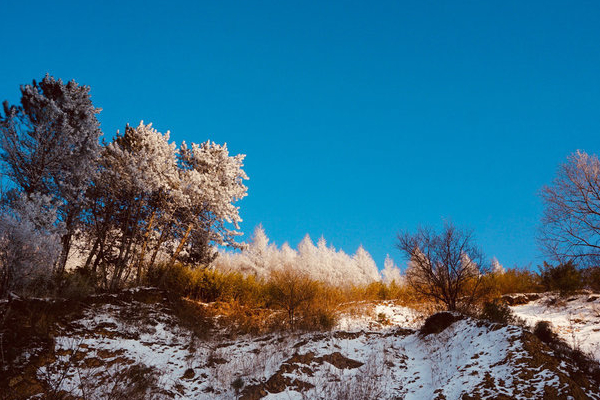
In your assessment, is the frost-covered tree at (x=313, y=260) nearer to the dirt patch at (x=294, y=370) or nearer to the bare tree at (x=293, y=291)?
the bare tree at (x=293, y=291)

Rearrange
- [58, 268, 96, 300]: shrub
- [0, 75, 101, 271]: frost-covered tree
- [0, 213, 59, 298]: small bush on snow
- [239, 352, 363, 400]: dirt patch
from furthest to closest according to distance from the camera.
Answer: [0, 75, 101, 271]: frost-covered tree, [58, 268, 96, 300]: shrub, [0, 213, 59, 298]: small bush on snow, [239, 352, 363, 400]: dirt patch

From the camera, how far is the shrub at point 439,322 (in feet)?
33.3

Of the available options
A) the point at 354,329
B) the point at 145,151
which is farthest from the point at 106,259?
the point at 354,329

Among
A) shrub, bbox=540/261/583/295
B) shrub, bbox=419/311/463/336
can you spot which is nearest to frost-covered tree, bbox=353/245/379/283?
shrub, bbox=540/261/583/295

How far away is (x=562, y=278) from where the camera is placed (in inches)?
535

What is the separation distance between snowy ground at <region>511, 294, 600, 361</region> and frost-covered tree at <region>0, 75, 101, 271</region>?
16293 mm

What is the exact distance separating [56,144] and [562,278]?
21.0 metres

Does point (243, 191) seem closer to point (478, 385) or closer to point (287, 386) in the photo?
point (287, 386)

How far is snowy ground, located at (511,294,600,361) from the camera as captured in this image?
26.7 ft

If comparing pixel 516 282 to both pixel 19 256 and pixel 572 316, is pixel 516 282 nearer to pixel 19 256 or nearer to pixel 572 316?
pixel 572 316

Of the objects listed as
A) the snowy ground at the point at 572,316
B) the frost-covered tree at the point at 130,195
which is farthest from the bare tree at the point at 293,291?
the snowy ground at the point at 572,316

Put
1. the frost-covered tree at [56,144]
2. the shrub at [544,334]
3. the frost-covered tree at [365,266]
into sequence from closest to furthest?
the shrub at [544,334] < the frost-covered tree at [56,144] < the frost-covered tree at [365,266]

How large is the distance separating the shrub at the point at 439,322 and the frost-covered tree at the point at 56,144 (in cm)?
1314

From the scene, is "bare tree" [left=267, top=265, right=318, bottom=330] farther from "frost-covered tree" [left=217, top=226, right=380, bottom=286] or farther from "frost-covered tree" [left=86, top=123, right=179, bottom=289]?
"frost-covered tree" [left=217, top=226, right=380, bottom=286]
